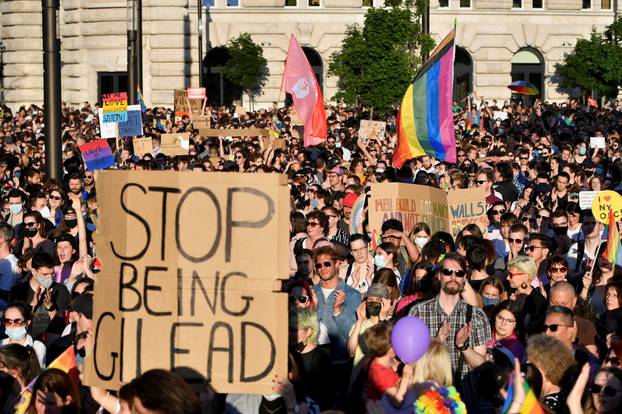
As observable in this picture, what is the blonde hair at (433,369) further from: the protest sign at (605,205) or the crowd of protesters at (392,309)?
the protest sign at (605,205)

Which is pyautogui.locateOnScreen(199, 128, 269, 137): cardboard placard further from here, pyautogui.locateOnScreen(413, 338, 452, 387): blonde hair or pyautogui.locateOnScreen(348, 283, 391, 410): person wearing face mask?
pyautogui.locateOnScreen(413, 338, 452, 387): blonde hair

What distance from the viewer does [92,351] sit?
683cm

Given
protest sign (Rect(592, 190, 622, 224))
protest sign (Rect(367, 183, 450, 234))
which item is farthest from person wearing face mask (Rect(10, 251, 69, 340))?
protest sign (Rect(592, 190, 622, 224))

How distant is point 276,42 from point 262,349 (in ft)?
169

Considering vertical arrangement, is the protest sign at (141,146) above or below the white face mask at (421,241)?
above

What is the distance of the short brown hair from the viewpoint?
7.17m

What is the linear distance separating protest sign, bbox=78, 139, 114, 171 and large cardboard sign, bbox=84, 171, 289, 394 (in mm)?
12094

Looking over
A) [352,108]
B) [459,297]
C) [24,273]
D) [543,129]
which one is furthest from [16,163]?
[352,108]

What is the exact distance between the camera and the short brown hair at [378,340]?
7.17 metres

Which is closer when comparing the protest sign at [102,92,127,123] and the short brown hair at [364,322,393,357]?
the short brown hair at [364,322,393,357]

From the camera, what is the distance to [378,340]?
7.19 m

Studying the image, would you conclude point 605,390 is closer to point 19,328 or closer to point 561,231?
point 19,328

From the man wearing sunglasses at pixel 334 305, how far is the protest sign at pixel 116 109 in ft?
45.7

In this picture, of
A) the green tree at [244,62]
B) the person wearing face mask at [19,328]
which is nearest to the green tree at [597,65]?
the green tree at [244,62]
